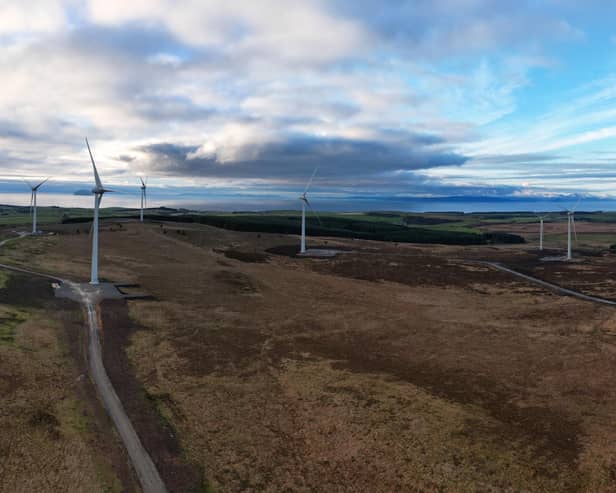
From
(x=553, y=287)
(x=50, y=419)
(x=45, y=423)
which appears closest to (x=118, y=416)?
(x=50, y=419)

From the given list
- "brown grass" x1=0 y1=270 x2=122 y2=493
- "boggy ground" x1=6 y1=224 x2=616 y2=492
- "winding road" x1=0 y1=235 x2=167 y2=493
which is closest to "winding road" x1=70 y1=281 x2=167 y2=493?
"winding road" x1=0 y1=235 x2=167 y2=493

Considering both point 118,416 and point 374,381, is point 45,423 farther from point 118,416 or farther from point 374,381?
point 374,381

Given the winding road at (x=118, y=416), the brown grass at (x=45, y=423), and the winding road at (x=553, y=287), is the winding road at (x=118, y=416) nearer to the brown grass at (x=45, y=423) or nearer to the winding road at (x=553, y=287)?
the brown grass at (x=45, y=423)

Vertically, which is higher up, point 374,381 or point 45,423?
point 45,423

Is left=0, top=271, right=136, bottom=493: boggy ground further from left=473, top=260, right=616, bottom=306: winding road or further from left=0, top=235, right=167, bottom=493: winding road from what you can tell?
left=473, top=260, right=616, bottom=306: winding road

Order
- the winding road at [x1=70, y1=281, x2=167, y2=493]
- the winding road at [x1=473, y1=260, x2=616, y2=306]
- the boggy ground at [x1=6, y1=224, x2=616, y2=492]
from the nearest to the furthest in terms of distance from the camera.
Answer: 1. the winding road at [x1=70, y1=281, x2=167, y2=493]
2. the boggy ground at [x1=6, y1=224, x2=616, y2=492]
3. the winding road at [x1=473, y1=260, x2=616, y2=306]

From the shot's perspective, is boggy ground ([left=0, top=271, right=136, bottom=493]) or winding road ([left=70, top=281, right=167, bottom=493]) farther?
winding road ([left=70, top=281, right=167, bottom=493])

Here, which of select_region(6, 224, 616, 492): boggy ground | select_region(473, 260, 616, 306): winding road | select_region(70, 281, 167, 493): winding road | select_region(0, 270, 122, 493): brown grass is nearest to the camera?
→ select_region(0, 270, 122, 493): brown grass

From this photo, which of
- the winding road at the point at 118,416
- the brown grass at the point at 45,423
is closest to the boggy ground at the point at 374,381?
the winding road at the point at 118,416
